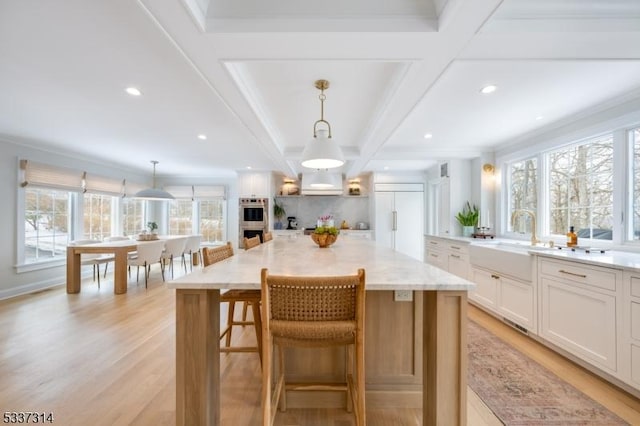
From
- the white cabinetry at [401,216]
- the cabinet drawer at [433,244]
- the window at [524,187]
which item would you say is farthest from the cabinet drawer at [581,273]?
the white cabinetry at [401,216]

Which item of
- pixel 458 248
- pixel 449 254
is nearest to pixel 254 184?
pixel 449 254

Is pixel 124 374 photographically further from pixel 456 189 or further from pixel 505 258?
pixel 456 189

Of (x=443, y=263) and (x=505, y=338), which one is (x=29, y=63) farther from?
(x=443, y=263)

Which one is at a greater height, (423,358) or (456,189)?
(456,189)

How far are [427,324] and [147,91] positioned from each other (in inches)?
114

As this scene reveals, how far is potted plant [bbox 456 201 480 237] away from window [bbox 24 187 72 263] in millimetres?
6869

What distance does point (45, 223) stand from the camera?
15.8 ft

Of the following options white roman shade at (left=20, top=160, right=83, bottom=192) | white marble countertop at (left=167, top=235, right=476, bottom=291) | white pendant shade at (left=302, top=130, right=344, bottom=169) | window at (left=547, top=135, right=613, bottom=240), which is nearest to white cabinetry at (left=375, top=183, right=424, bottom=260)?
window at (left=547, top=135, right=613, bottom=240)

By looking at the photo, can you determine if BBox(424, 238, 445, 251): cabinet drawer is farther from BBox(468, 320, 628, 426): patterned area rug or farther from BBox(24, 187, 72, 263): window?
BBox(24, 187, 72, 263): window

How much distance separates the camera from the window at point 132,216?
6.58 metres

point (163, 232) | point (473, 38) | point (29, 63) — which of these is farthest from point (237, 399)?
point (163, 232)

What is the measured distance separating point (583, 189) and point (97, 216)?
26.4ft

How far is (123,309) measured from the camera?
354 centimetres

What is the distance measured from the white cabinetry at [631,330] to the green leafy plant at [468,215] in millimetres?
2523
